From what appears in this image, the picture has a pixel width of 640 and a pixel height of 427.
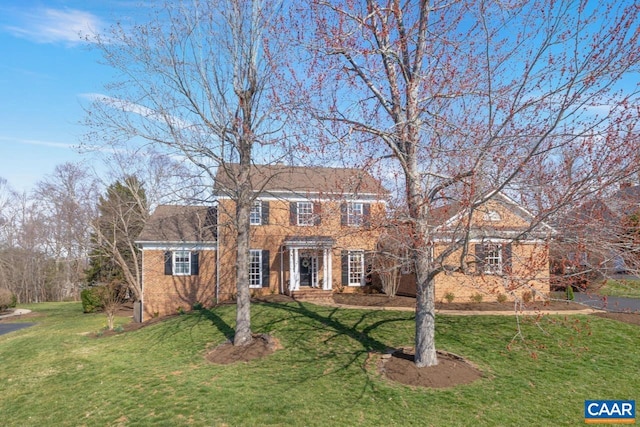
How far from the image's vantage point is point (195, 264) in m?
17.8

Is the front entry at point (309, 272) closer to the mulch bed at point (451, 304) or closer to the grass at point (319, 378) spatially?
the mulch bed at point (451, 304)

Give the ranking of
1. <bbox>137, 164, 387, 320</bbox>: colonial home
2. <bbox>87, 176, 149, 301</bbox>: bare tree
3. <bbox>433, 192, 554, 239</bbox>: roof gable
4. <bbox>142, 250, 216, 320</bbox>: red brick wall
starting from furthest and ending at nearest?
<bbox>87, 176, 149, 301</bbox>: bare tree → <bbox>142, 250, 216, 320</bbox>: red brick wall → <bbox>137, 164, 387, 320</bbox>: colonial home → <bbox>433, 192, 554, 239</bbox>: roof gable

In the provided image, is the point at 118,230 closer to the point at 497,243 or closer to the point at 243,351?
the point at 243,351

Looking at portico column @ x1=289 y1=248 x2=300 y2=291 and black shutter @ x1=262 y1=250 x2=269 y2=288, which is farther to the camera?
black shutter @ x1=262 y1=250 x2=269 y2=288

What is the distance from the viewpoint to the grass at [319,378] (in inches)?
261

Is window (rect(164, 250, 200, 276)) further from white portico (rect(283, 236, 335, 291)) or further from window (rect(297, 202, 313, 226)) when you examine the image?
window (rect(297, 202, 313, 226))

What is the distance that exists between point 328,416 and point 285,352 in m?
3.34

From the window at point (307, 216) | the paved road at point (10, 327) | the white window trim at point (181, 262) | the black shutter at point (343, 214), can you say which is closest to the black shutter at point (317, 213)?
the window at point (307, 216)

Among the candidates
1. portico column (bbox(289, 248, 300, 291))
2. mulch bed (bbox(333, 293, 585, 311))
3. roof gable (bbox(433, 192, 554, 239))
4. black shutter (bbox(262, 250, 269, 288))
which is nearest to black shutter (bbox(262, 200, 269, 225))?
black shutter (bbox(262, 250, 269, 288))

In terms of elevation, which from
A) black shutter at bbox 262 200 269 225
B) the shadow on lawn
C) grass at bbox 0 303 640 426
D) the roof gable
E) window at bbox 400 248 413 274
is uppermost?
black shutter at bbox 262 200 269 225

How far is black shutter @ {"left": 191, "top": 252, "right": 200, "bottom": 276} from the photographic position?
1772 cm

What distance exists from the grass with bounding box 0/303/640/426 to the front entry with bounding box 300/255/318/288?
5465 mm

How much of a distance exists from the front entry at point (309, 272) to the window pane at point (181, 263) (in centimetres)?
508

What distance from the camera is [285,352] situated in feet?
31.8
